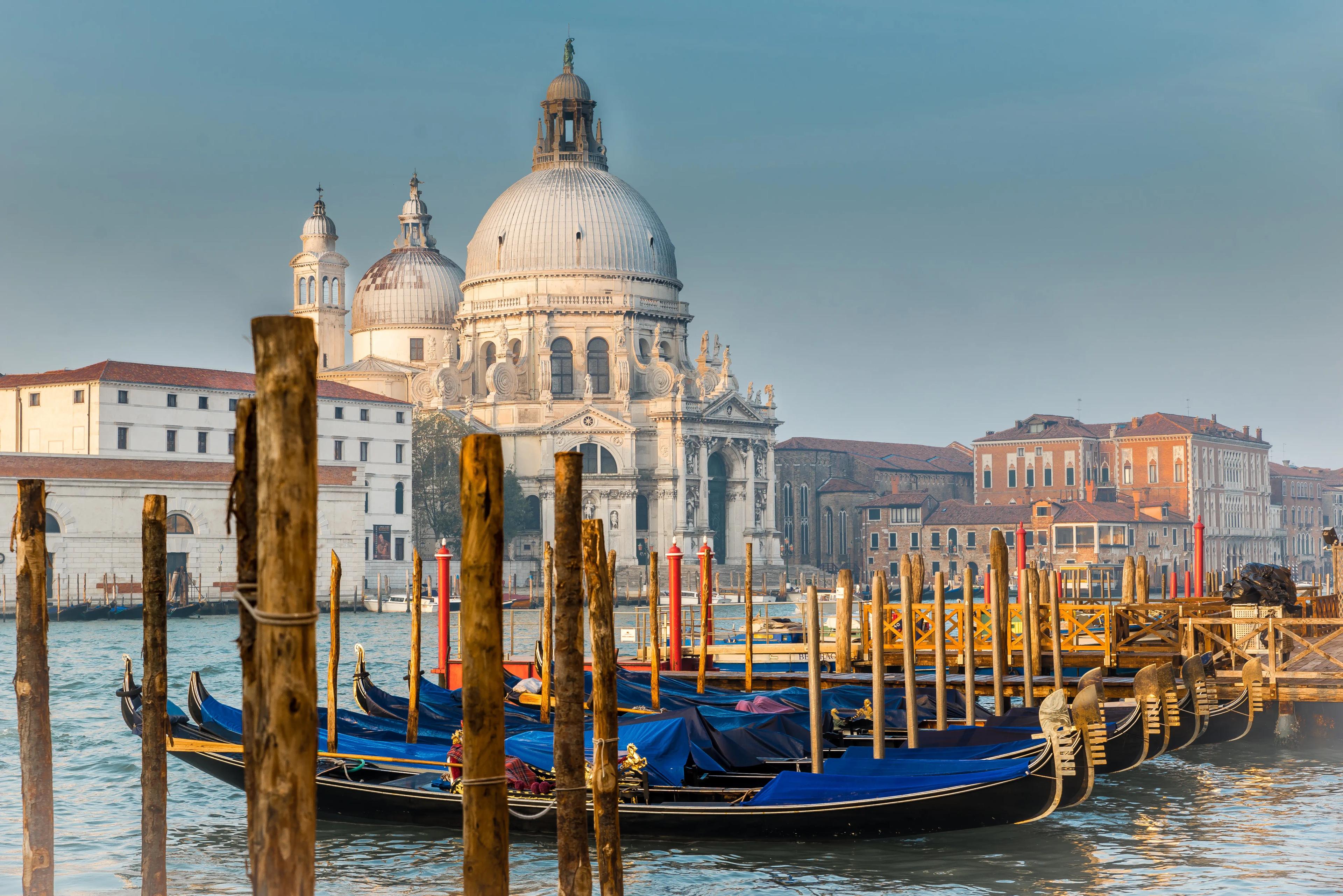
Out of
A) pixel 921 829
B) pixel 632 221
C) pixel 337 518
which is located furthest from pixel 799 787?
pixel 632 221

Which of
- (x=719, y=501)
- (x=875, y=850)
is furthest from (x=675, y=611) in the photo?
(x=719, y=501)

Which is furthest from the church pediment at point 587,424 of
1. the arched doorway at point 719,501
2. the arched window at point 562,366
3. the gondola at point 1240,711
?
the gondola at point 1240,711

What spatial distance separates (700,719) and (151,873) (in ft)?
15.0

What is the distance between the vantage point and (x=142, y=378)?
42.8m

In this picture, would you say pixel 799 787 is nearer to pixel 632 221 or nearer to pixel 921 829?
pixel 921 829

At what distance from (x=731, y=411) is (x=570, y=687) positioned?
50.4 meters

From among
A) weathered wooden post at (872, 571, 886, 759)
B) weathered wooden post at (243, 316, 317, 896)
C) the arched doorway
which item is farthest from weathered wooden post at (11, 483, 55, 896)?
the arched doorway

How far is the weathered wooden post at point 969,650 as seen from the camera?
13.3 metres

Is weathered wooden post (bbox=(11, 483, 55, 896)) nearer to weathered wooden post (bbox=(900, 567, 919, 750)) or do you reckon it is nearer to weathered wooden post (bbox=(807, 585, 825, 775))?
weathered wooden post (bbox=(807, 585, 825, 775))

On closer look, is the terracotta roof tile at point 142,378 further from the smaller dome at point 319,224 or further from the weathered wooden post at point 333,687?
A: the weathered wooden post at point 333,687

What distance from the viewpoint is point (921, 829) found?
10234 mm

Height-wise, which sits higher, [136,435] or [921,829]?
[136,435]

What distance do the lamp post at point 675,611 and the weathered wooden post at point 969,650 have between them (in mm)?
4801

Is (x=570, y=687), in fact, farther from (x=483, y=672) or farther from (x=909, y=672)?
(x=909, y=672)
